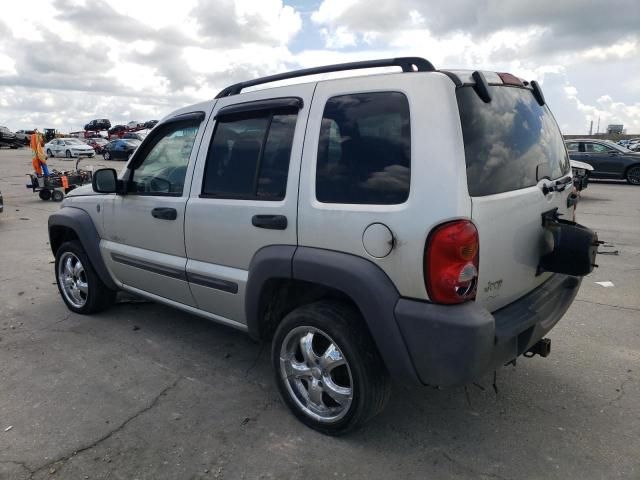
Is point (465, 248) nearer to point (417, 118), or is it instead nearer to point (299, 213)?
point (417, 118)

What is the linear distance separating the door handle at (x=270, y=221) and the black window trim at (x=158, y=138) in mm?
843

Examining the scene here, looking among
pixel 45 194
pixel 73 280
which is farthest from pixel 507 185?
pixel 45 194

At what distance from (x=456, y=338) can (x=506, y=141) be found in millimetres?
1099

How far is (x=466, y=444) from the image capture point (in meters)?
2.79

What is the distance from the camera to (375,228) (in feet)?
8.08

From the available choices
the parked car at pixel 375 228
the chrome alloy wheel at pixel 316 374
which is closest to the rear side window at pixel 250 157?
the parked car at pixel 375 228

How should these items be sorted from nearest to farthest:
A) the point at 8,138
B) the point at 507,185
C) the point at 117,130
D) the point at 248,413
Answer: the point at 507,185, the point at 248,413, the point at 8,138, the point at 117,130

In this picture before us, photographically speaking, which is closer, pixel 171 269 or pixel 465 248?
pixel 465 248

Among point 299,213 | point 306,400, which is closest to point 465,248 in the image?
point 299,213

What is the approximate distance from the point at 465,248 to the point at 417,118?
2.19 feet

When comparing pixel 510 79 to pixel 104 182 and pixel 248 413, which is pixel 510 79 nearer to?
pixel 248 413

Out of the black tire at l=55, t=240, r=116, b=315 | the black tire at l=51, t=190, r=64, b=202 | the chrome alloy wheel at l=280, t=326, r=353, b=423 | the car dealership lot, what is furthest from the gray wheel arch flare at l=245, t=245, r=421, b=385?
the black tire at l=51, t=190, r=64, b=202

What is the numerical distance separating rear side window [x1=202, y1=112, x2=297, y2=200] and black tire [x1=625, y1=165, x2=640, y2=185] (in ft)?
56.4

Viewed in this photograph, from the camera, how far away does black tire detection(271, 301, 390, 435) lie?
2619 millimetres
